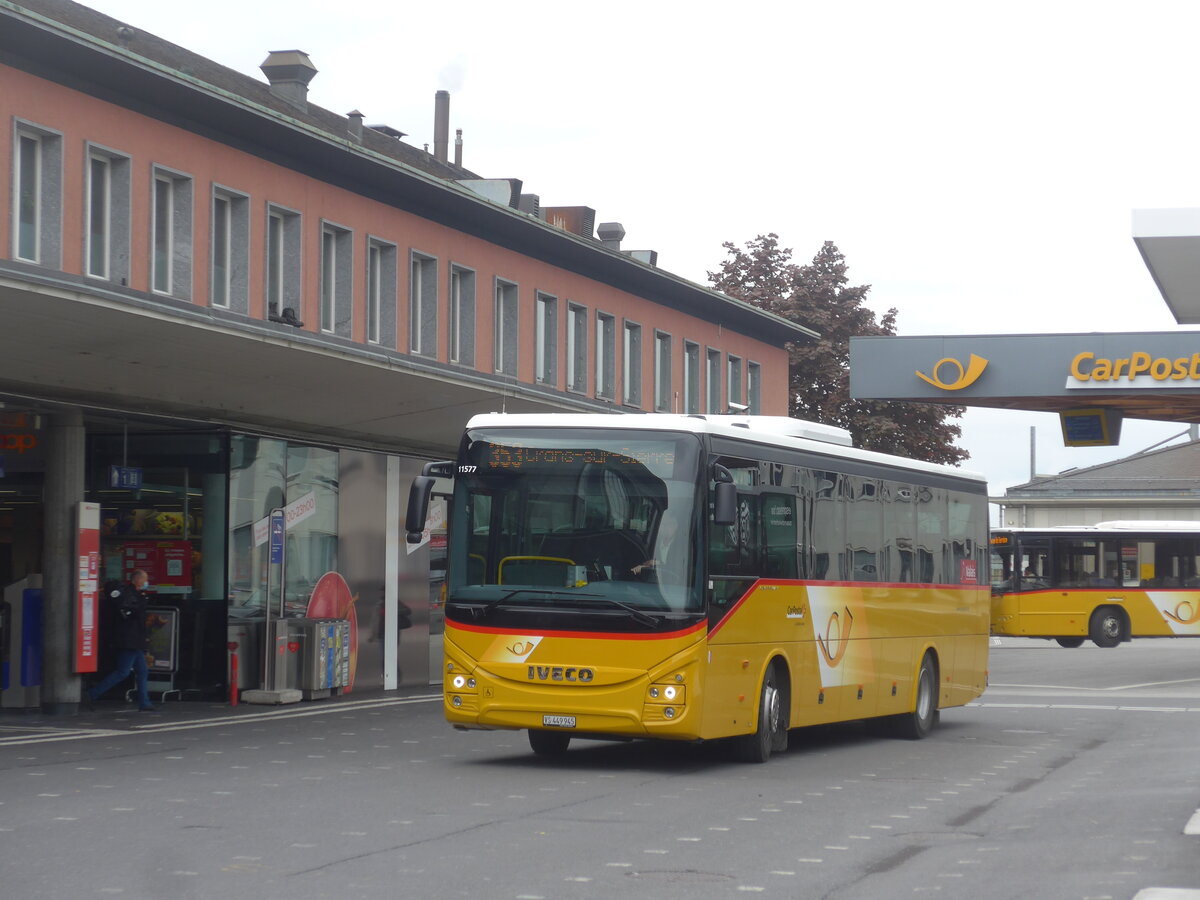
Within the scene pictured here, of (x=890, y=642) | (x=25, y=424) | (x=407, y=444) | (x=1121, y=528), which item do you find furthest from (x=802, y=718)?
Result: (x=1121, y=528)

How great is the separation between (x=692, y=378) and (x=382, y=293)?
1451cm

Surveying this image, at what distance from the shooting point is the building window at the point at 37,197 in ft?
70.3

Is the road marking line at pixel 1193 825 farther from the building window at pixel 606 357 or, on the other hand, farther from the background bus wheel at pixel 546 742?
the building window at pixel 606 357

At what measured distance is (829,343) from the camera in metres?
57.7

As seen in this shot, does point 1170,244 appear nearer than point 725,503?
Yes

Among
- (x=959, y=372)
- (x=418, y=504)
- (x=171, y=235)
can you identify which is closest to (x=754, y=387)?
(x=959, y=372)

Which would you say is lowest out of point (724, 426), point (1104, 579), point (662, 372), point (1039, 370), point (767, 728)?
point (767, 728)

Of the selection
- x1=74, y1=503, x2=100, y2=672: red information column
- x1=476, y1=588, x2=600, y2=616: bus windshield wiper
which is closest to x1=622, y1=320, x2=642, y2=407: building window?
x1=74, y1=503, x2=100, y2=672: red information column

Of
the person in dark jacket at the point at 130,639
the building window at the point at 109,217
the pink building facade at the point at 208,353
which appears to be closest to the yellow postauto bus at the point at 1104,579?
the pink building facade at the point at 208,353

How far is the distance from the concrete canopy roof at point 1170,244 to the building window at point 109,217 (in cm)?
1403

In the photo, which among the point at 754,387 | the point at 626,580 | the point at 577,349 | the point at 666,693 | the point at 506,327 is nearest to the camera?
the point at 666,693

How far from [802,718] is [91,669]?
8.60 m

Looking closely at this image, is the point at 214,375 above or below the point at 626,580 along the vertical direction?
above

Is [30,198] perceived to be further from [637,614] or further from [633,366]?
[633,366]
